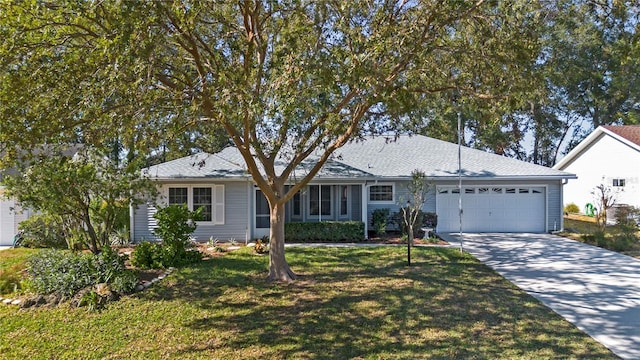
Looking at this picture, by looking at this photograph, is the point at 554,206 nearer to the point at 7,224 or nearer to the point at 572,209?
the point at 572,209

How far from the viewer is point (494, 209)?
16.9m

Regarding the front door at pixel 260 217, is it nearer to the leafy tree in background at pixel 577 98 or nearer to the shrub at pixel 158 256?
the shrub at pixel 158 256

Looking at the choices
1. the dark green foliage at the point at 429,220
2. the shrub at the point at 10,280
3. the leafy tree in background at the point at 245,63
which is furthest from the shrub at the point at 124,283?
the dark green foliage at the point at 429,220

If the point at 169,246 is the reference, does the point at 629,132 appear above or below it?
above

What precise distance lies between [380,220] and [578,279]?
739 cm

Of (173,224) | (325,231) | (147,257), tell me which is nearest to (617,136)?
(325,231)

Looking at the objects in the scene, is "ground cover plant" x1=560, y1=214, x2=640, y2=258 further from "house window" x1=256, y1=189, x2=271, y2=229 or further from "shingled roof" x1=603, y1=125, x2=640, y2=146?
"house window" x1=256, y1=189, x2=271, y2=229

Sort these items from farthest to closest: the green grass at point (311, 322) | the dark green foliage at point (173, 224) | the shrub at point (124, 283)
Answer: the dark green foliage at point (173, 224), the shrub at point (124, 283), the green grass at point (311, 322)

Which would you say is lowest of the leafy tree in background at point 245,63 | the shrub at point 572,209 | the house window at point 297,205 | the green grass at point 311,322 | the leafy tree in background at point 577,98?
the green grass at point 311,322

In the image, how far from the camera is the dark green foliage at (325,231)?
14969mm

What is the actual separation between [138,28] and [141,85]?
1.23 metres

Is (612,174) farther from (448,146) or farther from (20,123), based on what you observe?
(20,123)

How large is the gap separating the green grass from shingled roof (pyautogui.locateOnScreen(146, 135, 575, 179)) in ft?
20.0

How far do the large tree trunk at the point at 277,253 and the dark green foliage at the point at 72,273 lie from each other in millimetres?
2956
